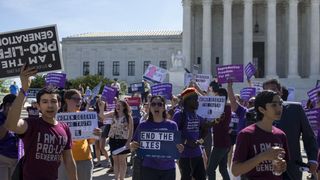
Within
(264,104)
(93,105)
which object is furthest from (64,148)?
(93,105)

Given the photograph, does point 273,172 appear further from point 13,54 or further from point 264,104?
point 13,54

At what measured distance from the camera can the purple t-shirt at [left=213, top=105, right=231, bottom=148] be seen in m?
10.2

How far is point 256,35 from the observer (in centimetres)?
6106

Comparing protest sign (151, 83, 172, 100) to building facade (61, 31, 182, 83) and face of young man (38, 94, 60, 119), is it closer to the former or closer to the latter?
face of young man (38, 94, 60, 119)

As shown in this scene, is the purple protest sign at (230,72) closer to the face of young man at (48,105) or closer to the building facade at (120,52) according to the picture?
the face of young man at (48,105)

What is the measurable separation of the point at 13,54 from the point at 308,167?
4.13 m

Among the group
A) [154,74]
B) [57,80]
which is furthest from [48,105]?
[154,74]

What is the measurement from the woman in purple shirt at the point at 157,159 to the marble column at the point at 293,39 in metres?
50.2

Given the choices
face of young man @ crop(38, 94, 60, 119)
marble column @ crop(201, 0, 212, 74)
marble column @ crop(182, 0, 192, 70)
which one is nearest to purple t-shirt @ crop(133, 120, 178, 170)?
face of young man @ crop(38, 94, 60, 119)

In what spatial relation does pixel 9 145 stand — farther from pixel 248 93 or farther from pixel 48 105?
pixel 248 93

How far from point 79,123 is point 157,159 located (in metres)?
1.33

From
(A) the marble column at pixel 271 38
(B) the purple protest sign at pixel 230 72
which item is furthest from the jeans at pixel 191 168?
(A) the marble column at pixel 271 38

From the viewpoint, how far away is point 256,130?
5.00 metres

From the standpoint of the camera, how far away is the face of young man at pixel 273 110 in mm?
5062
